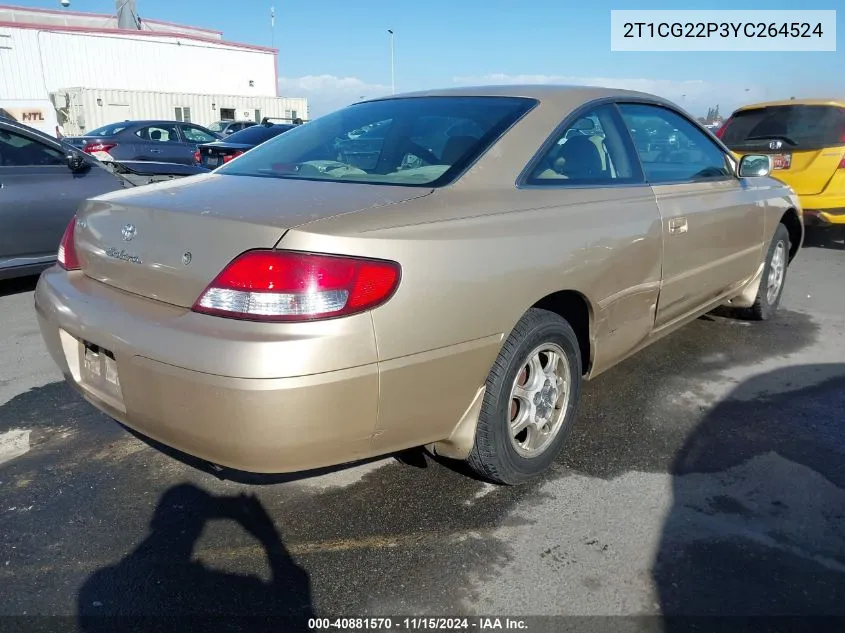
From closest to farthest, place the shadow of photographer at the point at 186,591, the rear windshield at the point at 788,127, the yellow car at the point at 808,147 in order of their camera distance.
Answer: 1. the shadow of photographer at the point at 186,591
2. the yellow car at the point at 808,147
3. the rear windshield at the point at 788,127

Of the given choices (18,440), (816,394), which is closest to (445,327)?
(18,440)

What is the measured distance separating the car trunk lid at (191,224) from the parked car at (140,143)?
35.8 feet

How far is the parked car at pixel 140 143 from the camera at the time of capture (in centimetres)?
1262

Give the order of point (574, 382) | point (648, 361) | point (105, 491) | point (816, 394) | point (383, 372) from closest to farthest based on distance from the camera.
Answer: point (383, 372) < point (105, 491) < point (574, 382) < point (816, 394) < point (648, 361)

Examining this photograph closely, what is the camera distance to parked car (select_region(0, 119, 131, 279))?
530 cm

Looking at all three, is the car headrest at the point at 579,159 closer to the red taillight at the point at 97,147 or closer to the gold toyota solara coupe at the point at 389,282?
the gold toyota solara coupe at the point at 389,282

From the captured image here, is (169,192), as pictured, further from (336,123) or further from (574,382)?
(574,382)

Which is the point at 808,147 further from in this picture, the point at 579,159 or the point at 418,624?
the point at 418,624


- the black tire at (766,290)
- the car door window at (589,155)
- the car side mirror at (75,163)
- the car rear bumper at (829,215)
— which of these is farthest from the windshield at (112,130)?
the car door window at (589,155)

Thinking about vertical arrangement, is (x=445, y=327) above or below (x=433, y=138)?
below

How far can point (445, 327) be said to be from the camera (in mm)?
2137

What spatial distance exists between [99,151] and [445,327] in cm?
1226

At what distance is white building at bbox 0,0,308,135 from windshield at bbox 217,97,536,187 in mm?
27334

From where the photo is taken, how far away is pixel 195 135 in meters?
14.6
